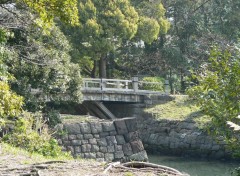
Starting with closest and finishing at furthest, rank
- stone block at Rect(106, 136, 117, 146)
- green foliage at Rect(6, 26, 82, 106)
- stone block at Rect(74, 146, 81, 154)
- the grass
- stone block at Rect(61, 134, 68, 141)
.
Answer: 1. green foliage at Rect(6, 26, 82, 106)
2. stone block at Rect(61, 134, 68, 141)
3. stone block at Rect(74, 146, 81, 154)
4. stone block at Rect(106, 136, 117, 146)
5. the grass

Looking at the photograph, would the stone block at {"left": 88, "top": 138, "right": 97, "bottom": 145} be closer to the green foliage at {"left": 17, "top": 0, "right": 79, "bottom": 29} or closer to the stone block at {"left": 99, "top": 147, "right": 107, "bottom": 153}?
the stone block at {"left": 99, "top": 147, "right": 107, "bottom": 153}

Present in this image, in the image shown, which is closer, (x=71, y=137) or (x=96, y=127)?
(x=71, y=137)

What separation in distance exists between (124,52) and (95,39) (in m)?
4.66

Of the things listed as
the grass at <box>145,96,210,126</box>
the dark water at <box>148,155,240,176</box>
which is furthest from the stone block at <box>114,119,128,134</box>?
the grass at <box>145,96,210,126</box>

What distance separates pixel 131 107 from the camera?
25938 mm

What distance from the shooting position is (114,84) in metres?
24.7

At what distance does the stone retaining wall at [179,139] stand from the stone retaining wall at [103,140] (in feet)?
12.5

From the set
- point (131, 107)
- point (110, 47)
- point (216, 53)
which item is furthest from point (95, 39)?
point (216, 53)

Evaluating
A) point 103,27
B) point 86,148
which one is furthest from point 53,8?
point 103,27

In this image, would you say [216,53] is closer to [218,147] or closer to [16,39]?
[16,39]

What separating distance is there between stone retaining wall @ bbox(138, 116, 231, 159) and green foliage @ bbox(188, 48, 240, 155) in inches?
417

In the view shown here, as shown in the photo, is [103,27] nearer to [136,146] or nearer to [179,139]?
[179,139]

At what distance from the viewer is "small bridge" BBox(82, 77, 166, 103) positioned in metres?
23.5

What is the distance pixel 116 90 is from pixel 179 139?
4.08 m
